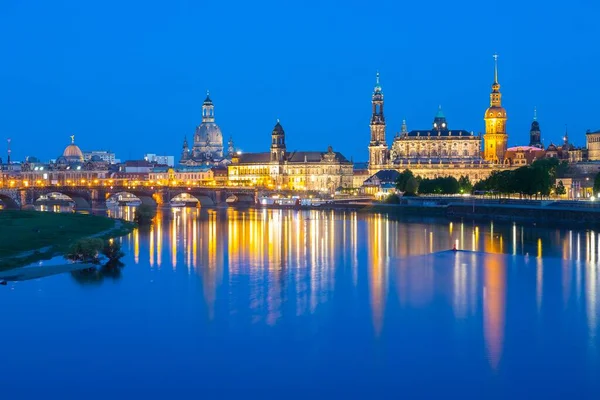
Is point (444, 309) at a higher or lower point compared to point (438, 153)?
lower

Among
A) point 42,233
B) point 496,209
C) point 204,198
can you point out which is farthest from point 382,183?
point 42,233

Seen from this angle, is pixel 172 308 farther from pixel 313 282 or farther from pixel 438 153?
pixel 438 153

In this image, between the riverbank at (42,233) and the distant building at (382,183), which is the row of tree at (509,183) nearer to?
the distant building at (382,183)

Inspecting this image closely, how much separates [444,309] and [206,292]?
1003 cm

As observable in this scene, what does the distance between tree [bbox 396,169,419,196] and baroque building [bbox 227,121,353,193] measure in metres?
39.4

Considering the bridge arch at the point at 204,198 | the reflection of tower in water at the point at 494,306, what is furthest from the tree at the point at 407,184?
the reflection of tower in water at the point at 494,306

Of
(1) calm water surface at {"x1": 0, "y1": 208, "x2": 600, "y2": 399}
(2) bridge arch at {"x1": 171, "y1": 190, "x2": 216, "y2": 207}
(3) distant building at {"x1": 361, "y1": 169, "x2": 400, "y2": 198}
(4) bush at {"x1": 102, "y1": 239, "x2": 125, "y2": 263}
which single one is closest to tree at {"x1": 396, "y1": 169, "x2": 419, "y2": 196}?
(3) distant building at {"x1": 361, "y1": 169, "x2": 400, "y2": 198}

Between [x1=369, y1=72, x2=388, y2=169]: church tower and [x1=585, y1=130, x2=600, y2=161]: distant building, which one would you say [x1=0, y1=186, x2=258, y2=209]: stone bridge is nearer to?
[x1=369, y1=72, x2=388, y2=169]: church tower

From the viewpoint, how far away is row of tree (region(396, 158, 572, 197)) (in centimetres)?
9469

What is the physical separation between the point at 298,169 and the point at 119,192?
60.1 m

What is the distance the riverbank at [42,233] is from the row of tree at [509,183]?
42.2 meters

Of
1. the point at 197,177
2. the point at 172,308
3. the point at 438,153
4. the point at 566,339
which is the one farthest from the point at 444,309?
the point at 197,177

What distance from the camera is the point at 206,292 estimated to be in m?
37.7

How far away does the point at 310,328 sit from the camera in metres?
30.3
